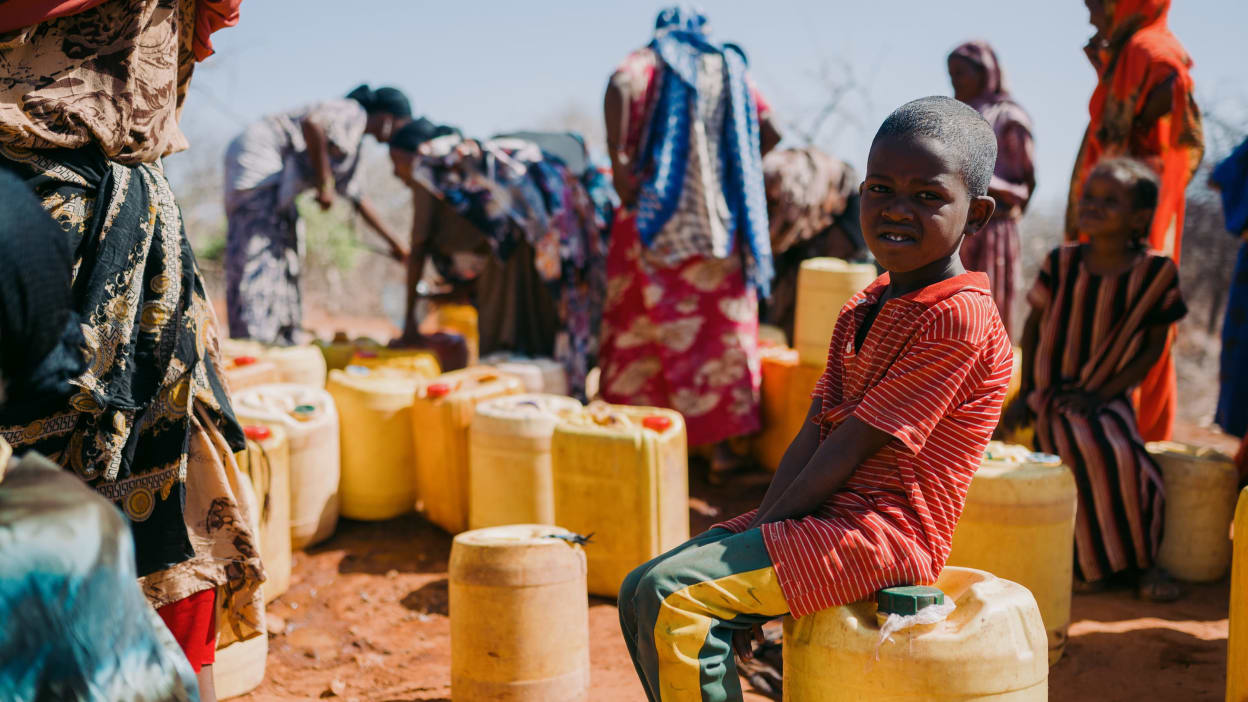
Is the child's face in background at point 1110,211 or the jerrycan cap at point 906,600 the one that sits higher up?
the child's face in background at point 1110,211

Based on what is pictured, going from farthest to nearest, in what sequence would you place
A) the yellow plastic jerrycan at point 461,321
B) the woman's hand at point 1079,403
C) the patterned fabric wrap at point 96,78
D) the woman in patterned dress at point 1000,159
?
1. the yellow plastic jerrycan at point 461,321
2. the woman in patterned dress at point 1000,159
3. the woman's hand at point 1079,403
4. the patterned fabric wrap at point 96,78

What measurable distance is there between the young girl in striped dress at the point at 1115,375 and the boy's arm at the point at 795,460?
2.10 metres

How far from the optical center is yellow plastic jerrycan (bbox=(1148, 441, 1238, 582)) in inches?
162

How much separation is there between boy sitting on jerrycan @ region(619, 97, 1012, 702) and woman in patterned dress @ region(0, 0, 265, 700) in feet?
3.16

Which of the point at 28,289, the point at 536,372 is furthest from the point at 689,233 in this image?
the point at 28,289

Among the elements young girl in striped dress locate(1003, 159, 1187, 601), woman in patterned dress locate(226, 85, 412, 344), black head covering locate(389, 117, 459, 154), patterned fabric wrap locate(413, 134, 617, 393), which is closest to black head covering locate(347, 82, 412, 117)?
woman in patterned dress locate(226, 85, 412, 344)

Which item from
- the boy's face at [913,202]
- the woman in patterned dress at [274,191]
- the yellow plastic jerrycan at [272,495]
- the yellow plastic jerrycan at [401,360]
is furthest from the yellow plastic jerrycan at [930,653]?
the woman in patterned dress at [274,191]

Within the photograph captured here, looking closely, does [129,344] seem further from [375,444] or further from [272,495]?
[375,444]

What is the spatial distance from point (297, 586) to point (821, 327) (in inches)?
103

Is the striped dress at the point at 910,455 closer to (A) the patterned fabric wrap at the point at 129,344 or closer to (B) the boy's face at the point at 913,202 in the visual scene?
(B) the boy's face at the point at 913,202

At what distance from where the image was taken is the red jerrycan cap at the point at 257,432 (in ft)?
12.3

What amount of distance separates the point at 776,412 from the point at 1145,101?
222 cm

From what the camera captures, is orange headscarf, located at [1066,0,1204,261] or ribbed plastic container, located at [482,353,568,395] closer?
orange headscarf, located at [1066,0,1204,261]

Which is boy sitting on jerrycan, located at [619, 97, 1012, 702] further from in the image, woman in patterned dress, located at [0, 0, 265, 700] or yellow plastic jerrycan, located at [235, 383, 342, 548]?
yellow plastic jerrycan, located at [235, 383, 342, 548]
